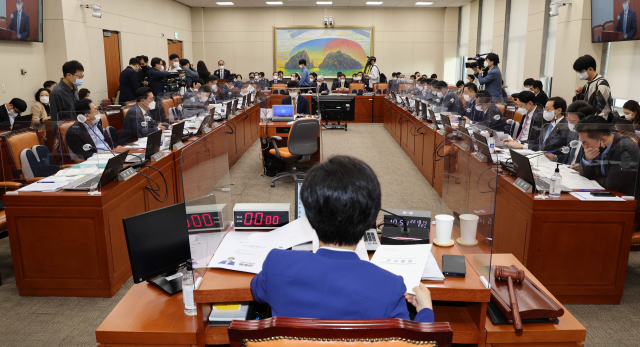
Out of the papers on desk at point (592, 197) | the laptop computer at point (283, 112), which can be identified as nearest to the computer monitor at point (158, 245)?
the papers on desk at point (592, 197)

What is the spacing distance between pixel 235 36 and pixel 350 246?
15.2 meters

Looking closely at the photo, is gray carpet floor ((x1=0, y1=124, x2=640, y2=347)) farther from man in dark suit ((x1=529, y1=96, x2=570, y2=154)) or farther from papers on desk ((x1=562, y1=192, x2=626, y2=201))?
man in dark suit ((x1=529, y1=96, x2=570, y2=154))

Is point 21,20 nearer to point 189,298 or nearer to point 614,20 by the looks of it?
point 189,298

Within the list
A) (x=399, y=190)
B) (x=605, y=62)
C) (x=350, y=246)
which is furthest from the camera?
(x=605, y=62)

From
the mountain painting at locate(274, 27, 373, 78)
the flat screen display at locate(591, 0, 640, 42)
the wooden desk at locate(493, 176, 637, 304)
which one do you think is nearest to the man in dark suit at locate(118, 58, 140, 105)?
the wooden desk at locate(493, 176, 637, 304)

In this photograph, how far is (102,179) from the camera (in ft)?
9.50

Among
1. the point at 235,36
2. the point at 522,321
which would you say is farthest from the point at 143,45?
the point at 522,321

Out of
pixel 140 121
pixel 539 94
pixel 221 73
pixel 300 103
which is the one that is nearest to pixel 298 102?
pixel 300 103

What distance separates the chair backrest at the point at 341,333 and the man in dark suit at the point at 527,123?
12.0 feet

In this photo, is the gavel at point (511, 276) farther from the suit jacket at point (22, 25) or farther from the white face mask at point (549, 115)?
the suit jacket at point (22, 25)

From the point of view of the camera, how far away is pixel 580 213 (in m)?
2.72

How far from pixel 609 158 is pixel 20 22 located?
25.4 ft

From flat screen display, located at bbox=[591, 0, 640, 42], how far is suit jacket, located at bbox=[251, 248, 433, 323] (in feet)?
23.5

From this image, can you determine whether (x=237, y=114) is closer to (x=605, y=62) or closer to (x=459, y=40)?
(x=605, y=62)
